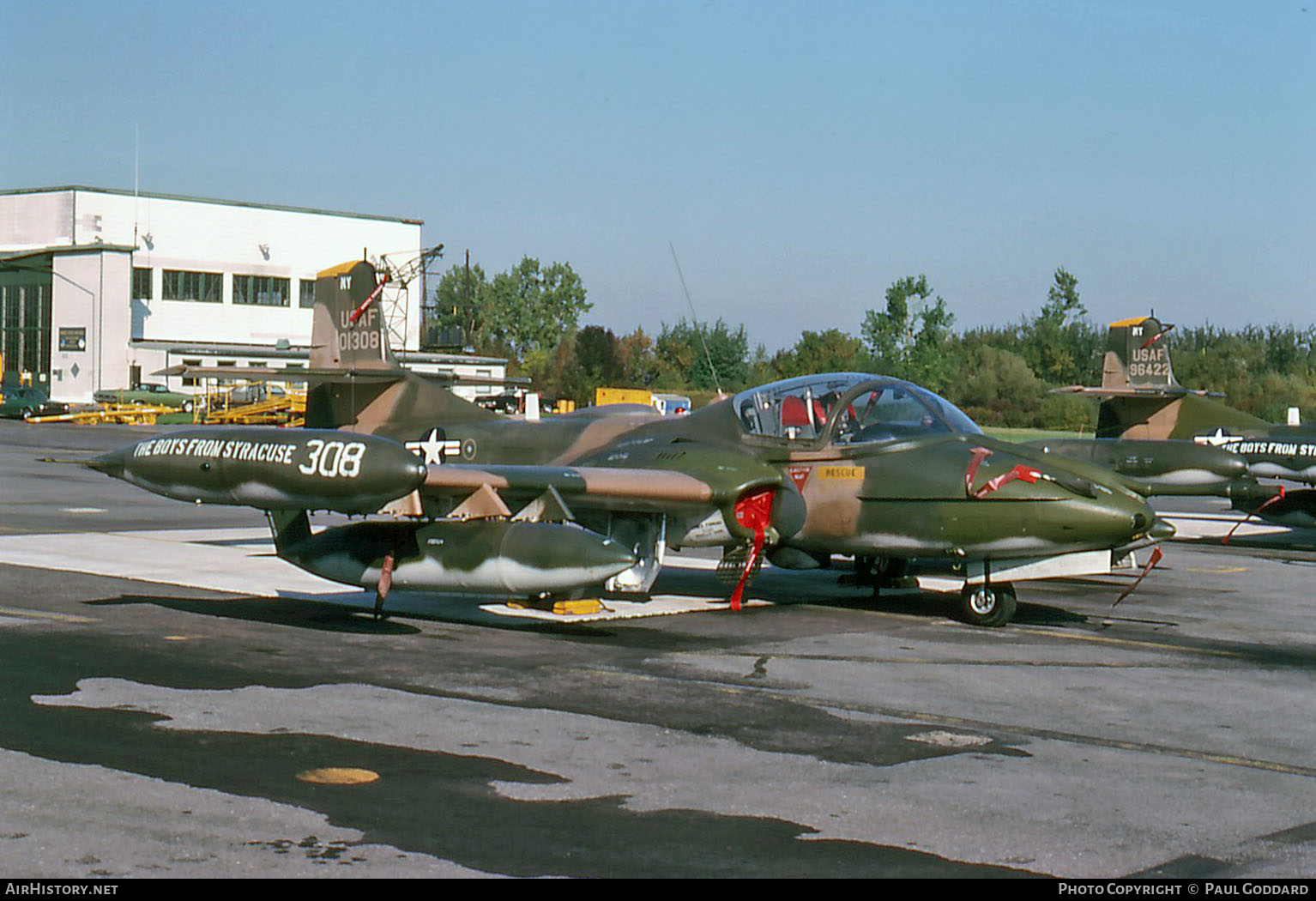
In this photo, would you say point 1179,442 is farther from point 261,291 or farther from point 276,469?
point 261,291


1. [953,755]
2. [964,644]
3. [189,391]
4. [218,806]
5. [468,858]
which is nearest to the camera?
[468,858]

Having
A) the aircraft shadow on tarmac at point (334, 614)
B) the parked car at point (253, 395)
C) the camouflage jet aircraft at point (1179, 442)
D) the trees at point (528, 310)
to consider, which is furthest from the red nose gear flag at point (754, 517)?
the trees at point (528, 310)

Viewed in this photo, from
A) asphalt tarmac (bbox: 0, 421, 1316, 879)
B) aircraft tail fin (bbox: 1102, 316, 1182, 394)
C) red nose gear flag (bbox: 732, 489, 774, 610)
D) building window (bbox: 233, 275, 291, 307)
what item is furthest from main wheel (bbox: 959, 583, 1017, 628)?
building window (bbox: 233, 275, 291, 307)

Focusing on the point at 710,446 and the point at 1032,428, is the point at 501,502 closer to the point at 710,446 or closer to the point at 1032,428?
the point at 710,446

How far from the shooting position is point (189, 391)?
73.1 m

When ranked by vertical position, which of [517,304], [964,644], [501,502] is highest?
[517,304]

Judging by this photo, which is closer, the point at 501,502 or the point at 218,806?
the point at 218,806

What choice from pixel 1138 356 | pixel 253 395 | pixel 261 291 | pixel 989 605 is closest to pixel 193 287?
pixel 261 291

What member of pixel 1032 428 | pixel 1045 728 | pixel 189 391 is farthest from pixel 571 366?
pixel 1045 728

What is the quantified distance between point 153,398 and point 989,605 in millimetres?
62285

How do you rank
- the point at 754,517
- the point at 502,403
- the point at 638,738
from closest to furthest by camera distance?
1. the point at 638,738
2. the point at 754,517
3. the point at 502,403

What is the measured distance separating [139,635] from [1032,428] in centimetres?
5357

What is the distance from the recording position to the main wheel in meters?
12.9

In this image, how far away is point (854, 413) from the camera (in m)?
13.4
